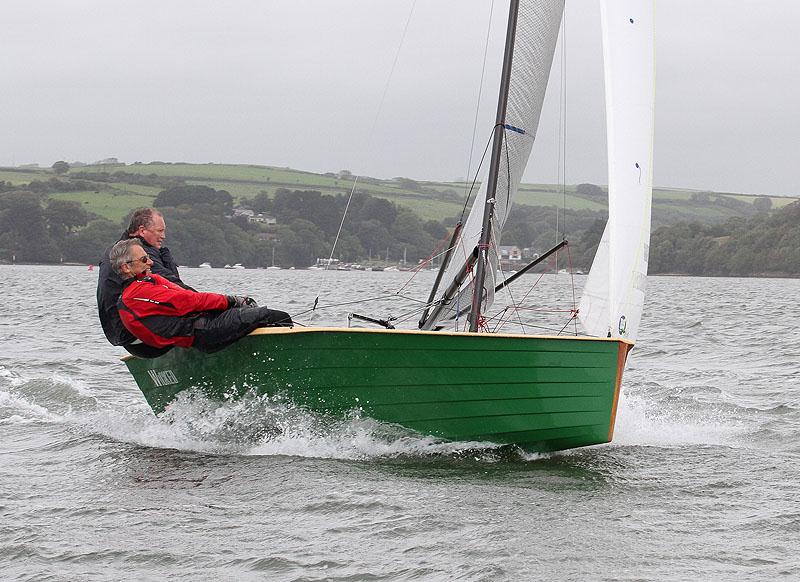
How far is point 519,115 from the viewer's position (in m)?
7.90

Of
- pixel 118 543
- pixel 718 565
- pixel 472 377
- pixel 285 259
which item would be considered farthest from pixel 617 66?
pixel 285 259

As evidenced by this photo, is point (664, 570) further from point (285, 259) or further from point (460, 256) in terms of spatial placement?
point (285, 259)

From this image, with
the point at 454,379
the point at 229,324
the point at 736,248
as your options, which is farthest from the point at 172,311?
the point at 736,248

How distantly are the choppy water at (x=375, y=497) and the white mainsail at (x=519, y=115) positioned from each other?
168 cm

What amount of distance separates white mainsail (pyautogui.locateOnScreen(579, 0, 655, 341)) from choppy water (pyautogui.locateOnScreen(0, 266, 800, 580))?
1033mm

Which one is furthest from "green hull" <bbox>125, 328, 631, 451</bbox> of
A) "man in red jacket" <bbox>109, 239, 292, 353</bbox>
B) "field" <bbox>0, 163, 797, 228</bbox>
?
"field" <bbox>0, 163, 797, 228</bbox>

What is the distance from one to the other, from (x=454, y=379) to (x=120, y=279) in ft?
7.52

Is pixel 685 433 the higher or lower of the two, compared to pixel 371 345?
lower

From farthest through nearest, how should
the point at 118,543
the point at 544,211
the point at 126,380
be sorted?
the point at 544,211 → the point at 126,380 → the point at 118,543

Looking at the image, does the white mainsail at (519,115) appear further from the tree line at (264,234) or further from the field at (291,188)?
the tree line at (264,234)

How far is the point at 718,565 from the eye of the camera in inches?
185

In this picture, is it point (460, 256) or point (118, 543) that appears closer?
point (118, 543)

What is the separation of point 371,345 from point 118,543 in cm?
214

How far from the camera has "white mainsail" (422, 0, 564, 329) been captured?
7.81m
